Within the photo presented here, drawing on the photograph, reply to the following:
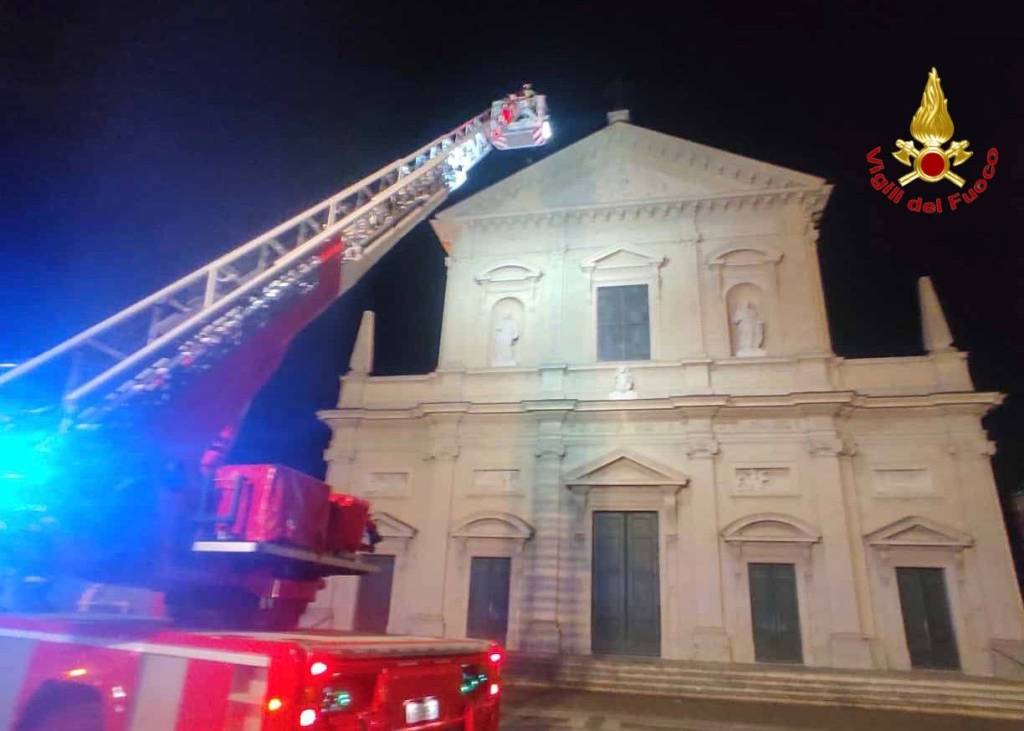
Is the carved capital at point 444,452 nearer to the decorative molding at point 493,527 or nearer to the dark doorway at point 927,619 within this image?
the decorative molding at point 493,527

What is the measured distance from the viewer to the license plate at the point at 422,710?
3697 millimetres

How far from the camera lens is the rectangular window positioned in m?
16.4

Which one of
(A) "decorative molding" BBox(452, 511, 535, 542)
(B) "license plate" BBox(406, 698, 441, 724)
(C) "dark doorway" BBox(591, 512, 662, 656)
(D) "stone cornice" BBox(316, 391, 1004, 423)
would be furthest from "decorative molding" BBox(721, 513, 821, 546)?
(B) "license plate" BBox(406, 698, 441, 724)

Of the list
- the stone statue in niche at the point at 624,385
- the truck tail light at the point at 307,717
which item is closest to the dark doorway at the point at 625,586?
the stone statue in niche at the point at 624,385

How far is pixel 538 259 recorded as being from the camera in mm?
17922

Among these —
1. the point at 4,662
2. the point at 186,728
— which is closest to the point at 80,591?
the point at 4,662

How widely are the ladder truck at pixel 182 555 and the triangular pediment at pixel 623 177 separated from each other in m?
13.4

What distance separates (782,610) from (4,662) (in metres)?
13.2

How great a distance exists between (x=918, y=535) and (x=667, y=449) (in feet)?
17.7

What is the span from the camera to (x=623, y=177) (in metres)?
18.0

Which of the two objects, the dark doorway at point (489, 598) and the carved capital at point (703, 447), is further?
the carved capital at point (703, 447)

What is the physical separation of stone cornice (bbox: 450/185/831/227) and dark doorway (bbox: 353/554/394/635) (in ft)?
33.1

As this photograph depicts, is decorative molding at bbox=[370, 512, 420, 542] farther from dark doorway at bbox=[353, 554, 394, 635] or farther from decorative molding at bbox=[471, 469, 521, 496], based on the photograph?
decorative molding at bbox=[471, 469, 521, 496]

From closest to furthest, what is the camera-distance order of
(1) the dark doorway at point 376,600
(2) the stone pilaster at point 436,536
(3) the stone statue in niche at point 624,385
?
(2) the stone pilaster at point 436,536, (1) the dark doorway at point 376,600, (3) the stone statue in niche at point 624,385
